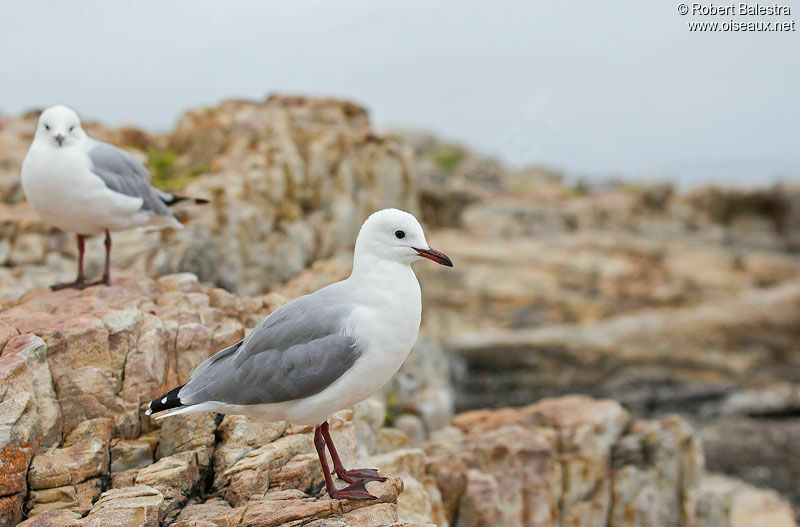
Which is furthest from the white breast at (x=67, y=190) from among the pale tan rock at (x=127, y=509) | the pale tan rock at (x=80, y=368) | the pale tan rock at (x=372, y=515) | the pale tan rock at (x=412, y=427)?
the pale tan rock at (x=412, y=427)

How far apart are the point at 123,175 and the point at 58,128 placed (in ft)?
2.67

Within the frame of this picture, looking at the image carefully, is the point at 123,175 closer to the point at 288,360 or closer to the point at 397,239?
the point at 288,360

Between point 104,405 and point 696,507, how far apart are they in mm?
10227

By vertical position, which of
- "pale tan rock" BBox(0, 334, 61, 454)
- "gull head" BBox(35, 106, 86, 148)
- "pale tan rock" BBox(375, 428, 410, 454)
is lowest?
"pale tan rock" BBox(375, 428, 410, 454)

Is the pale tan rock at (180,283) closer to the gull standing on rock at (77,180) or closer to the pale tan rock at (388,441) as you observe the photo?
the gull standing on rock at (77,180)

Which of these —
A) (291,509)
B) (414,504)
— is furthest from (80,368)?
(414,504)

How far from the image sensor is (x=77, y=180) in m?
7.44

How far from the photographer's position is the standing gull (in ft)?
16.5

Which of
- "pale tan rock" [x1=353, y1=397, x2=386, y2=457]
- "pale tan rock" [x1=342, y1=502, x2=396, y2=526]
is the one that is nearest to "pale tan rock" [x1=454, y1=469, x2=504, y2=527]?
"pale tan rock" [x1=353, y1=397, x2=386, y2=457]

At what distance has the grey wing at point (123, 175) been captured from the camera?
25.2 ft

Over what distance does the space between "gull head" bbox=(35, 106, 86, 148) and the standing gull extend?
3481mm

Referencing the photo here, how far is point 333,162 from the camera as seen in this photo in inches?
695

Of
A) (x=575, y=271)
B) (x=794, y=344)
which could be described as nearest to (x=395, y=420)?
(x=575, y=271)

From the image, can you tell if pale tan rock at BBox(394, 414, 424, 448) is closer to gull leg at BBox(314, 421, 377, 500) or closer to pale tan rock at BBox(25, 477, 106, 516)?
gull leg at BBox(314, 421, 377, 500)
